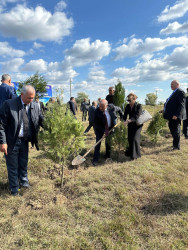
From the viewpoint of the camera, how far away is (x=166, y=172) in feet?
13.8

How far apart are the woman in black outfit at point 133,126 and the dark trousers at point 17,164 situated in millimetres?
2870

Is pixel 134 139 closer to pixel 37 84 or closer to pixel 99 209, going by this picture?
pixel 99 209

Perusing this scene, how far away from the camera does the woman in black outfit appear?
4.79m

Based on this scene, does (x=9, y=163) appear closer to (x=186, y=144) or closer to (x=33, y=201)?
(x=33, y=201)

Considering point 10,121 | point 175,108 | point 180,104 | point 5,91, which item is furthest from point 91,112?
point 10,121

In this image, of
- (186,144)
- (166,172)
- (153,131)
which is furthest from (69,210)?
(186,144)

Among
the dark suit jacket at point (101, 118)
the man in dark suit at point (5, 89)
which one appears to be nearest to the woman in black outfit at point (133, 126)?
the dark suit jacket at point (101, 118)

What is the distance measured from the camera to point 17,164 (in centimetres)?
321

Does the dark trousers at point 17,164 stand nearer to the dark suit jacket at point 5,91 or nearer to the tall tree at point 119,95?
the dark suit jacket at point 5,91

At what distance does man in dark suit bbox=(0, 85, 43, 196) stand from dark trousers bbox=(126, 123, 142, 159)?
285 cm

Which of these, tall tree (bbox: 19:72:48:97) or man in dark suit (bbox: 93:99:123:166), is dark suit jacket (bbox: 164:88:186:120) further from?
tall tree (bbox: 19:72:48:97)

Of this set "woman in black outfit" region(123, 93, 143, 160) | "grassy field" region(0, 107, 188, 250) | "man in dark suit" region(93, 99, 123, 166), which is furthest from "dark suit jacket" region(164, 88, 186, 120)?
"man in dark suit" region(93, 99, 123, 166)

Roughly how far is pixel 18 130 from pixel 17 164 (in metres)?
0.73

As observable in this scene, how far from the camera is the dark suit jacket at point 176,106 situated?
521 cm
